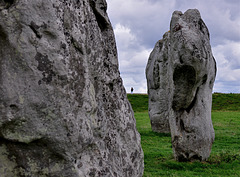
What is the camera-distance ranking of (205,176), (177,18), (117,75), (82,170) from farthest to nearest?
(177,18) < (205,176) < (117,75) < (82,170)

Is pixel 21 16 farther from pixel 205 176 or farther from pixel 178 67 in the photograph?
pixel 205 176

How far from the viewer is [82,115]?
3.22m

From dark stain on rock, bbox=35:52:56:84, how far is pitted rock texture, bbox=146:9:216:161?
225 inches

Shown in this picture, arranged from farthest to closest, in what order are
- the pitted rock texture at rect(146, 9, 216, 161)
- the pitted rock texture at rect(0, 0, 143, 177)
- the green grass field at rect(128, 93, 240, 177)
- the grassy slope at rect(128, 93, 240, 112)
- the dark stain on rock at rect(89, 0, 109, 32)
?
the grassy slope at rect(128, 93, 240, 112) < the green grass field at rect(128, 93, 240, 177) < the pitted rock texture at rect(146, 9, 216, 161) < the dark stain on rock at rect(89, 0, 109, 32) < the pitted rock texture at rect(0, 0, 143, 177)

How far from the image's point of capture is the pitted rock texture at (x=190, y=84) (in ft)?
27.0

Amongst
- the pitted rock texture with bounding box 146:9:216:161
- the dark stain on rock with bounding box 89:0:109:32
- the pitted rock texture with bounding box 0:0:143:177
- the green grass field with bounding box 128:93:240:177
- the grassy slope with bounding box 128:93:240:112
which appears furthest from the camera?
the grassy slope with bounding box 128:93:240:112

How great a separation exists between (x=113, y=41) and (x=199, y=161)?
6.02 m

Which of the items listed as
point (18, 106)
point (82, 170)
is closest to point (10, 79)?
point (18, 106)

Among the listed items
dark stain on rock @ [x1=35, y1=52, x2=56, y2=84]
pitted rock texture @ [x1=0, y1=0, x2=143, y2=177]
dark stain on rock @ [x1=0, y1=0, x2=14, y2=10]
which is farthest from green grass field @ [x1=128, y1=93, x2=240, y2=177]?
dark stain on rock @ [x1=0, y1=0, x2=14, y2=10]

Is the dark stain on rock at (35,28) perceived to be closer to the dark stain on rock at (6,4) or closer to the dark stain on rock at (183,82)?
the dark stain on rock at (6,4)

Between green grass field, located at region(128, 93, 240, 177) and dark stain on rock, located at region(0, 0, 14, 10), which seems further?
green grass field, located at region(128, 93, 240, 177)

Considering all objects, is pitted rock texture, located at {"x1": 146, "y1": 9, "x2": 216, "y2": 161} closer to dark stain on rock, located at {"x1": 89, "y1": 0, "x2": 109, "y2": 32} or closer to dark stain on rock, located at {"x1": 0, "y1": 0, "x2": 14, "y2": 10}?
dark stain on rock, located at {"x1": 89, "y1": 0, "x2": 109, "y2": 32}

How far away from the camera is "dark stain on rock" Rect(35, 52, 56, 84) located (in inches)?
116

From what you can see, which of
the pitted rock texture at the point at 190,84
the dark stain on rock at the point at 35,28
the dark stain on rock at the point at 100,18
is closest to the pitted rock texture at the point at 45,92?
the dark stain on rock at the point at 35,28
